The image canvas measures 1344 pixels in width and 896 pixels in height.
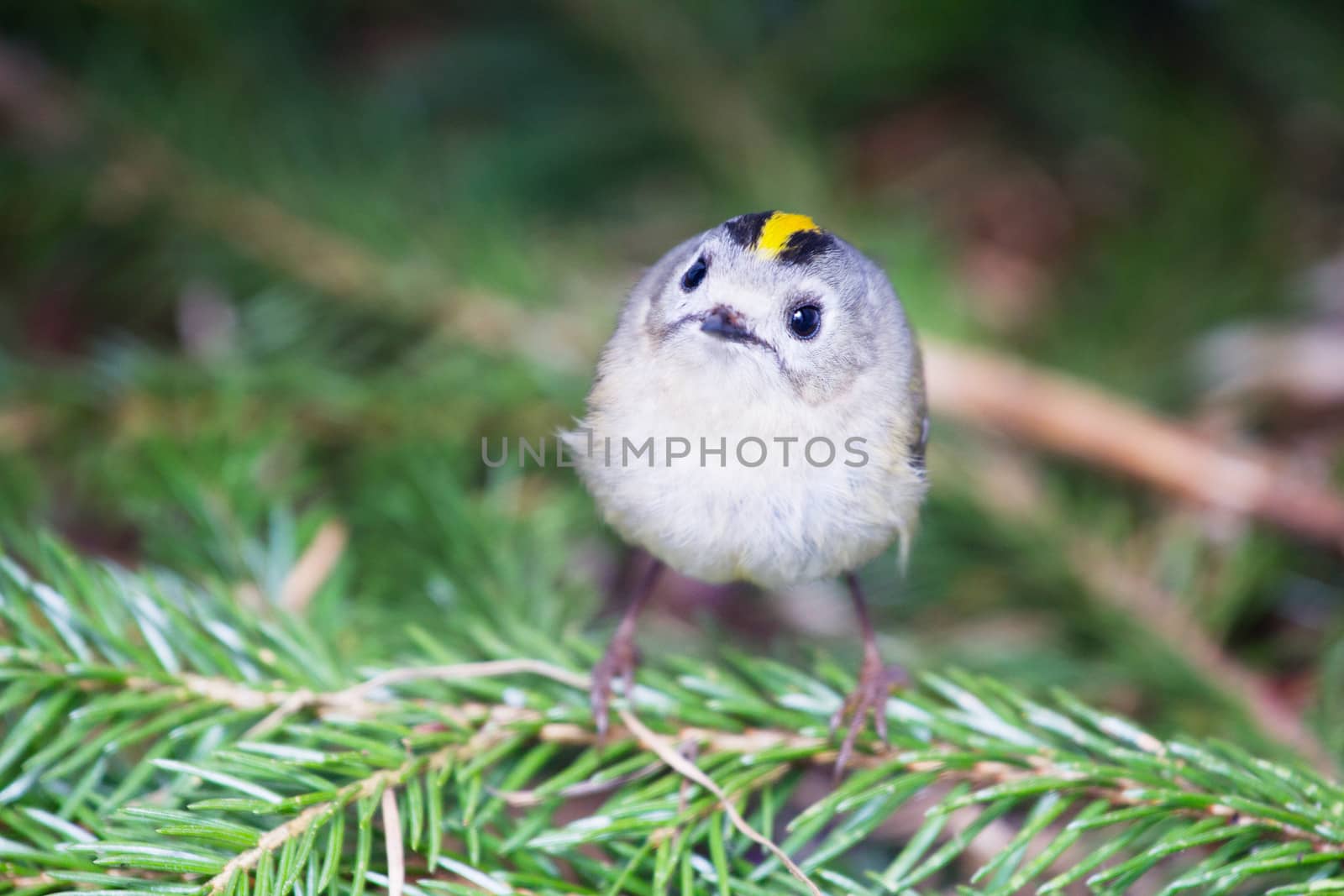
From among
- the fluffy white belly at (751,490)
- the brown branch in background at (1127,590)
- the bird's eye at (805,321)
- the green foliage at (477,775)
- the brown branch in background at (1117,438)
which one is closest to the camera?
the green foliage at (477,775)

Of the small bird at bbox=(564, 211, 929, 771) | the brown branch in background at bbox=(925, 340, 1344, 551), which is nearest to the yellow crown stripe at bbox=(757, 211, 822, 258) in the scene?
the small bird at bbox=(564, 211, 929, 771)

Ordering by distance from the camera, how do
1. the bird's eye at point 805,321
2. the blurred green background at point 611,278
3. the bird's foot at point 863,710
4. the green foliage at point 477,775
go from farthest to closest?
the blurred green background at point 611,278 < the bird's eye at point 805,321 < the bird's foot at point 863,710 < the green foliage at point 477,775

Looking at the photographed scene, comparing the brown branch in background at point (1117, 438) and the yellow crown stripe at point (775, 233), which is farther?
the brown branch in background at point (1117, 438)

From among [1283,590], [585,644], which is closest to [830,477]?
[585,644]

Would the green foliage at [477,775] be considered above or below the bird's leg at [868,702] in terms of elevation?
below

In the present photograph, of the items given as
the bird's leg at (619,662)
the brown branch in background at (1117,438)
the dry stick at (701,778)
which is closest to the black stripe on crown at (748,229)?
the bird's leg at (619,662)

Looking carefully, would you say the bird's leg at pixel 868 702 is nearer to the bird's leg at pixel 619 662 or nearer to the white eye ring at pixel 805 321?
the bird's leg at pixel 619 662

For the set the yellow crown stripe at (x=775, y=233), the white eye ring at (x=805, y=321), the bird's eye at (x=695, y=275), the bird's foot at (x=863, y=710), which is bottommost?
the bird's foot at (x=863, y=710)
